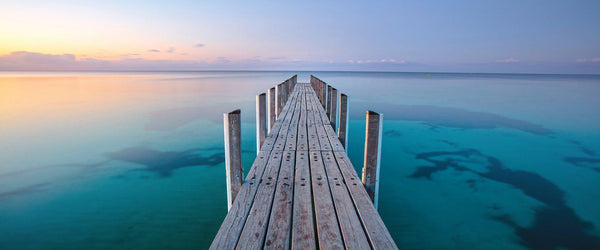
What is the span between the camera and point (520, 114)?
19.6 metres

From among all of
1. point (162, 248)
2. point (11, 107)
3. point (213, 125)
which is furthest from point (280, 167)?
point (11, 107)

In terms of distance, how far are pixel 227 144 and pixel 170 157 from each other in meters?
6.72

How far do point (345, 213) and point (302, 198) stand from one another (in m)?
0.57

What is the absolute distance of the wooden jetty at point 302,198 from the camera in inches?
102

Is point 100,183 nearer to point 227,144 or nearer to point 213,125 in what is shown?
point 227,144

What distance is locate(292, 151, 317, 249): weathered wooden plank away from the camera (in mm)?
2580

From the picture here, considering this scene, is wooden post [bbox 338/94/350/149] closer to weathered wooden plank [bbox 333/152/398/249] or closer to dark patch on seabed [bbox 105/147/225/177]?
weathered wooden plank [bbox 333/152/398/249]

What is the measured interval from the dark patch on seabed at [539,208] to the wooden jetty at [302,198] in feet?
12.1

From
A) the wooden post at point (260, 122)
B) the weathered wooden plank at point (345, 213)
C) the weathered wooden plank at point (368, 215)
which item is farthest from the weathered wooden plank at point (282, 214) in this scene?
the wooden post at point (260, 122)

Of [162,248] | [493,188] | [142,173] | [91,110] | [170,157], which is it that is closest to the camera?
[162,248]

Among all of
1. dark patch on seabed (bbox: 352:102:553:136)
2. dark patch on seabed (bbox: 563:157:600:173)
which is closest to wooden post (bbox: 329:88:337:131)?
dark patch on seabed (bbox: 563:157:600:173)

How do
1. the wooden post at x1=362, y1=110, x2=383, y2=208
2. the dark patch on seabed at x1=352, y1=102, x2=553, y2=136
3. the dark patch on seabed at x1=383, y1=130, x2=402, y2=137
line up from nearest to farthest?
the wooden post at x1=362, y1=110, x2=383, y2=208 < the dark patch on seabed at x1=383, y1=130, x2=402, y2=137 < the dark patch on seabed at x1=352, y1=102, x2=553, y2=136

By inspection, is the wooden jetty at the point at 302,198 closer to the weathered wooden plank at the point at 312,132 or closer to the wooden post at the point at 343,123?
the weathered wooden plank at the point at 312,132

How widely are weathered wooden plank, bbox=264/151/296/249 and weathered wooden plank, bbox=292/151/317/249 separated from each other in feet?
0.20
